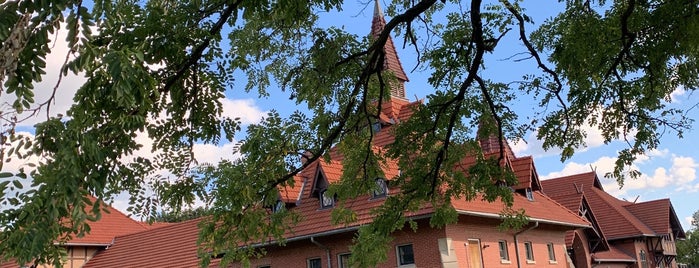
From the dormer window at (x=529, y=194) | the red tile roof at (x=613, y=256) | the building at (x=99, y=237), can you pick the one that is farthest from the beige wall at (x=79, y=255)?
the red tile roof at (x=613, y=256)

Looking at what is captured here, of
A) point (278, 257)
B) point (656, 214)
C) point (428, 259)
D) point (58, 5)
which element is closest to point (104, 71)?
point (58, 5)

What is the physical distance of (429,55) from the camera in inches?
428

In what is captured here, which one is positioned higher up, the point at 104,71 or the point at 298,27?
the point at 298,27

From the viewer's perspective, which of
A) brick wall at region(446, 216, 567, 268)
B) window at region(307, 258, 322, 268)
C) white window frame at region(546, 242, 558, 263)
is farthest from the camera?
white window frame at region(546, 242, 558, 263)

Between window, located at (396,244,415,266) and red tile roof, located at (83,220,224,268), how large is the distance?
32.4 ft

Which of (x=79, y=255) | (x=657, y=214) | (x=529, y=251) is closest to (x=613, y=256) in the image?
(x=657, y=214)

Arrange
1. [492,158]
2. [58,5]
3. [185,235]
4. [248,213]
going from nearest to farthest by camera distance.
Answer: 1. [58,5]
2. [248,213]
3. [492,158]
4. [185,235]

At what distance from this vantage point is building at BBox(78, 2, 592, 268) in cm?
2167

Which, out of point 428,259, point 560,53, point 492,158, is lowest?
point 428,259

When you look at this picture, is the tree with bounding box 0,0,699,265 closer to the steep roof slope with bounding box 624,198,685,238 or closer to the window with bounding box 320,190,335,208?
the window with bounding box 320,190,335,208

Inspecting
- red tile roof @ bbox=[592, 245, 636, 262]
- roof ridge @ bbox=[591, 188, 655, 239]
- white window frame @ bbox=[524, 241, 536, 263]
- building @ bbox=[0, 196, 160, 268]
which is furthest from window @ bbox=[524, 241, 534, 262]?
building @ bbox=[0, 196, 160, 268]

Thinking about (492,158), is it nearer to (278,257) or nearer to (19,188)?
(19,188)

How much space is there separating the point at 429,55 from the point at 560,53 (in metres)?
2.02

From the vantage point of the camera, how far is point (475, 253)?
75.7ft
